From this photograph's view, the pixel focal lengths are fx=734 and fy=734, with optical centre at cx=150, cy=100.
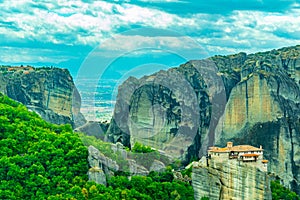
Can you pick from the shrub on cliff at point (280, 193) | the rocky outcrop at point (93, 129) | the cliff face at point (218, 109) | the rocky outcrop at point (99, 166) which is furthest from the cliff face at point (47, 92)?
the shrub on cliff at point (280, 193)

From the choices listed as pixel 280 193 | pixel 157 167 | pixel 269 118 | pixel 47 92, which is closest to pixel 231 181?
pixel 157 167

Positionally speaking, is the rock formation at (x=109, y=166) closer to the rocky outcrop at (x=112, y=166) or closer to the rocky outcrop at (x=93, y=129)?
the rocky outcrop at (x=112, y=166)

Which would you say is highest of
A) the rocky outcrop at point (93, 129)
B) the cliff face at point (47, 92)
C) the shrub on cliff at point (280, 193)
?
the cliff face at point (47, 92)

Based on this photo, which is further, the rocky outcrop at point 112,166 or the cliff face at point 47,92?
the cliff face at point 47,92

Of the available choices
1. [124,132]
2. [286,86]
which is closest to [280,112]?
[286,86]

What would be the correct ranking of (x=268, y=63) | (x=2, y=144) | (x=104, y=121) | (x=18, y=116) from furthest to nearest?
1. (x=104, y=121)
2. (x=268, y=63)
3. (x=18, y=116)
4. (x=2, y=144)

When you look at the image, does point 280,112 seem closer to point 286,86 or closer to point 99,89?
point 286,86

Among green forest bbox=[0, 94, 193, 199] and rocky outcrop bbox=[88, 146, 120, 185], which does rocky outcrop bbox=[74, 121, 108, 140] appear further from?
rocky outcrop bbox=[88, 146, 120, 185]
